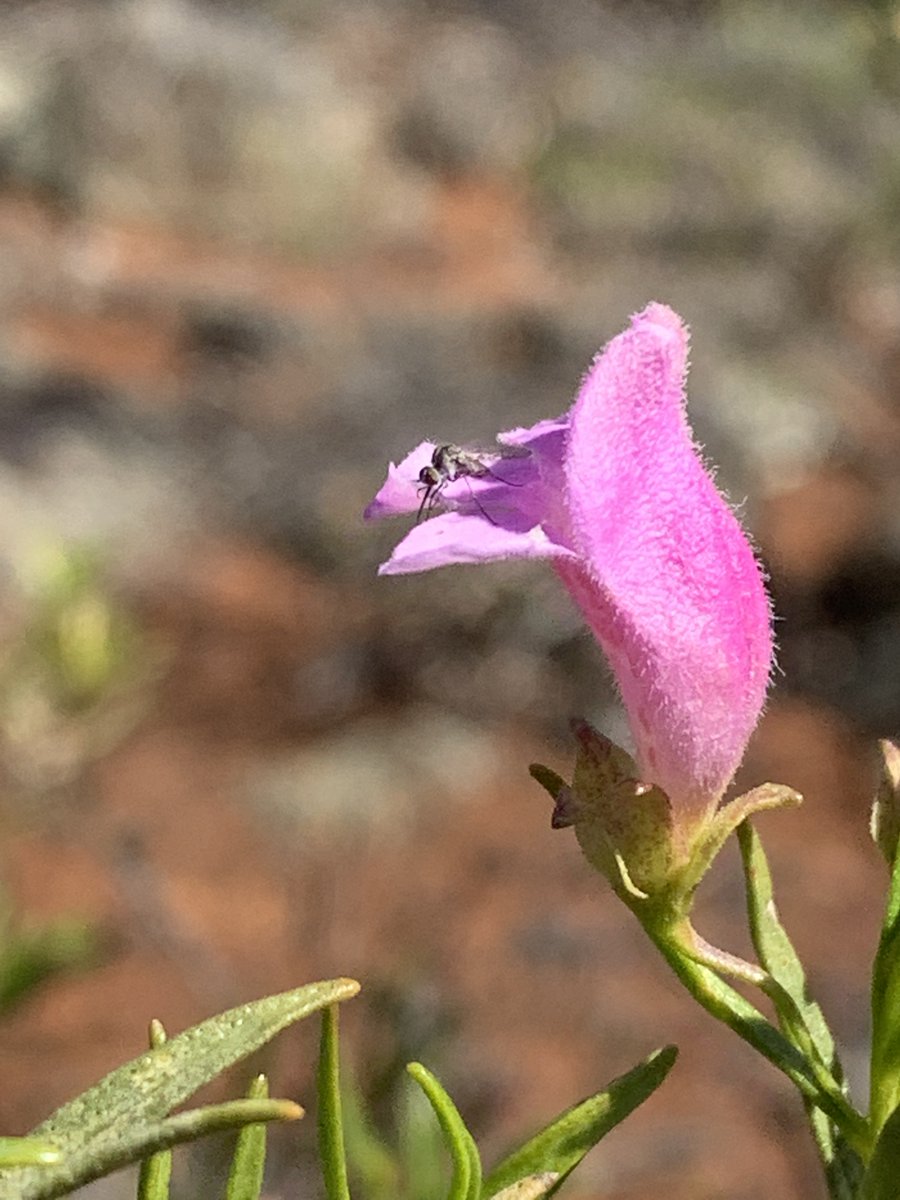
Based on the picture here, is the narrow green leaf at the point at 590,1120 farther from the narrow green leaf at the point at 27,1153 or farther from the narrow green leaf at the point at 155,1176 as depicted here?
the narrow green leaf at the point at 27,1153

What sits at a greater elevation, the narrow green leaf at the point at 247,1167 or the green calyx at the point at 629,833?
the green calyx at the point at 629,833

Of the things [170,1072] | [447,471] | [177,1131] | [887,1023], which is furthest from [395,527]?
[177,1131]

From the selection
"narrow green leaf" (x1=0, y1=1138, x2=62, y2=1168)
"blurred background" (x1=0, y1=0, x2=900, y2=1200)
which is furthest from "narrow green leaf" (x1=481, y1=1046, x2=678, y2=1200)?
"blurred background" (x1=0, y1=0, x2=900, y2=1200)

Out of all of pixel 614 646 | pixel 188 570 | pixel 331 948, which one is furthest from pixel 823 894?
pixel 614 646

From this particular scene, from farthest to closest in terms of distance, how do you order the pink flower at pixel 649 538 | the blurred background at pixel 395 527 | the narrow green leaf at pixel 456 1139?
the blurred background at pixel 395 527 → the pink flower at pixel 649 538 → the narrow green leaf at pixel 456 1139

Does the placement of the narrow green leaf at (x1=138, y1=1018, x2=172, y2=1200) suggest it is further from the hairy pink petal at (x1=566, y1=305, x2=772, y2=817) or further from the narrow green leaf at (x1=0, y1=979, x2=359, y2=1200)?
the hairy pink petal at (x1=566, y1=305, x2=772, y2=817)

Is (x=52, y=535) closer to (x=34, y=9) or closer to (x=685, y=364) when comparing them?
(x=685, y=364)

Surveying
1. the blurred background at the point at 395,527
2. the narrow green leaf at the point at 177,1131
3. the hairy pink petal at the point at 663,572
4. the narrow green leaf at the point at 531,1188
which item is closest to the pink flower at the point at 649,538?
the hairy pink petal at the point at 663,572

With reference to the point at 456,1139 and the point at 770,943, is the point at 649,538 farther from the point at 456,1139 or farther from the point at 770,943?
the point at 456,1139

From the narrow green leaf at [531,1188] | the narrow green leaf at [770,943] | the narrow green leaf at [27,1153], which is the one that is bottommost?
the narrow green leaf at [531,1188]
